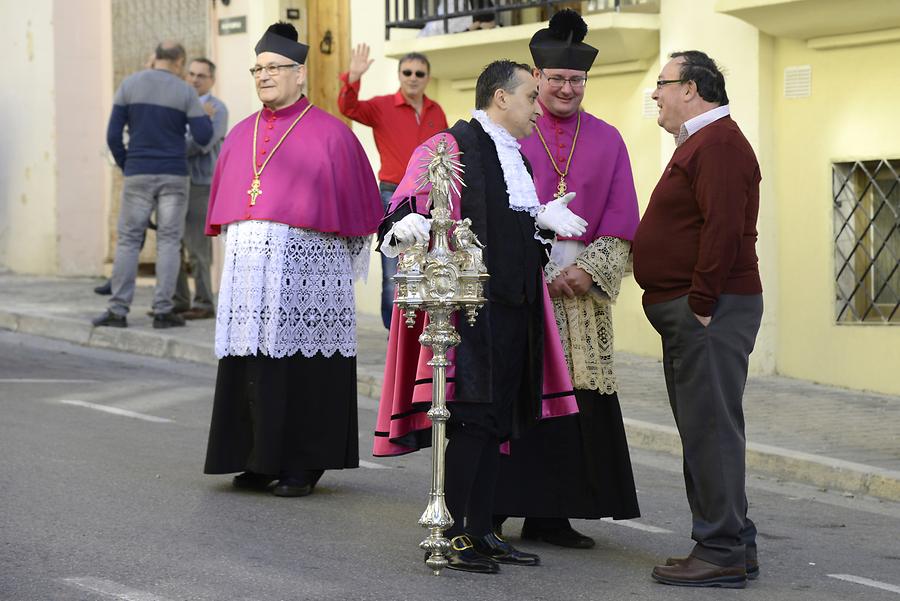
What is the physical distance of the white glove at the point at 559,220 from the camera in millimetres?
6516

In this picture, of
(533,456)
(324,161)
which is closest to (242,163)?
(324,161)

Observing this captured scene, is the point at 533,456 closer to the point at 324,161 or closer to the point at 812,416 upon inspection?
the point at 324,161

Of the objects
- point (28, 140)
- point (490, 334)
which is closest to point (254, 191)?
point (490, 334)

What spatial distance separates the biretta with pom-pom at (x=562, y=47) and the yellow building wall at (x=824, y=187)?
4993 millimetres

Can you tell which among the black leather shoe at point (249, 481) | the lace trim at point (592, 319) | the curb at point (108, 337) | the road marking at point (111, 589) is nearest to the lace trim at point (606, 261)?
the lace trim at point (592, 319)

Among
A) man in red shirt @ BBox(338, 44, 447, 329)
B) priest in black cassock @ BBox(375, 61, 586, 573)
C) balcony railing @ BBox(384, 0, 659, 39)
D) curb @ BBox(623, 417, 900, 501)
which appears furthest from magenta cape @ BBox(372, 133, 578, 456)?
balcony railing @ BBox(384, 0, 659, 39)

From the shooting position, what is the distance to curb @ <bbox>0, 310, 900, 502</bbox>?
8758mm

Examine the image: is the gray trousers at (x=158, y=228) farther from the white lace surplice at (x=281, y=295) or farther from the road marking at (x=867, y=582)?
the road marking at (x=867, y=582)

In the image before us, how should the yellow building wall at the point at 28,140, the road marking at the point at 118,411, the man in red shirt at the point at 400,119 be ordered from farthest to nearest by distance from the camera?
the yellow building wall at the point at 28,140 → the man in red shirt at the point at 400,119 → the road marking at the point at 118,411

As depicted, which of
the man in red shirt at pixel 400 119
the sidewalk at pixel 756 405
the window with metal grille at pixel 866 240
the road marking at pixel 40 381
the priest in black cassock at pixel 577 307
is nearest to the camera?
the priest in black cassock at pixel 577 307

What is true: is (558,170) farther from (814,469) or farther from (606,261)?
(814,469)

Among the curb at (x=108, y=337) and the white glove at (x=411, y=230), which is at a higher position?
the white glove at (x=411, y=230)

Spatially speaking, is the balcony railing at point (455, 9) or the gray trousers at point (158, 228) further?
the gray trousers at point (158, 228)

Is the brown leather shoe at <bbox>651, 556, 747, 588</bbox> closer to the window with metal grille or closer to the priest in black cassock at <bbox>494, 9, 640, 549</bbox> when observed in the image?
the priest in black cassock at <bbox>494, 9, 640, 549</bbox>
